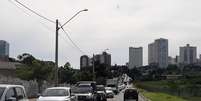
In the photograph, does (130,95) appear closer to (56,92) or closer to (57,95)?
(56,92)

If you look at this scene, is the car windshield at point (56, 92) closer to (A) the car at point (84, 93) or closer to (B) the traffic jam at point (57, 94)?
(B) the traffic jam at point (57, 94)

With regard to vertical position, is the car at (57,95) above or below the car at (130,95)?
above

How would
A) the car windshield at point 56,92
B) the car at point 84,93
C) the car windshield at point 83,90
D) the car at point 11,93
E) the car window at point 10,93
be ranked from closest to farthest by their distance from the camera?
the car at point 11,93
the car window at point 10,93
the car windshield at point 56,92
the car at point 84,93
the car windshield at point 83,90

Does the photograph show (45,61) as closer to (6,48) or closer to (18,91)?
(6,48)

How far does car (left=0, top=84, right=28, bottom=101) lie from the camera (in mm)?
17469

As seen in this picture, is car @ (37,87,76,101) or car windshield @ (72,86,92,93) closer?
car @ (37,87,76,101)

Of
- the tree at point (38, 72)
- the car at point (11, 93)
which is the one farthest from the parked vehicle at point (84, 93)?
the tree at point (38, 72)

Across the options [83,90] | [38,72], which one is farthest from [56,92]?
[38,72]

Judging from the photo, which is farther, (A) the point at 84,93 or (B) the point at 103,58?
(B) the point at 103,58

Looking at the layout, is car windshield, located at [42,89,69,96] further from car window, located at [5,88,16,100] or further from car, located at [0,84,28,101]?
car window, located at [5,88,16,100]

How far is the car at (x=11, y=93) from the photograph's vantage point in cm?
1747

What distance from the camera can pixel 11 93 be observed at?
18391 mm

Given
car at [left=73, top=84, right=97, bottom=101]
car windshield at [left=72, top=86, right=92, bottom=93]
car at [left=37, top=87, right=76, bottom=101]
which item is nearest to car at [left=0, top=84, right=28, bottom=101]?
car at [left=37, top=87, right=76, bottom=101]

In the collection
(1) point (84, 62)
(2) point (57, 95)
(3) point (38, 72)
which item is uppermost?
(1) point (84, 62)
